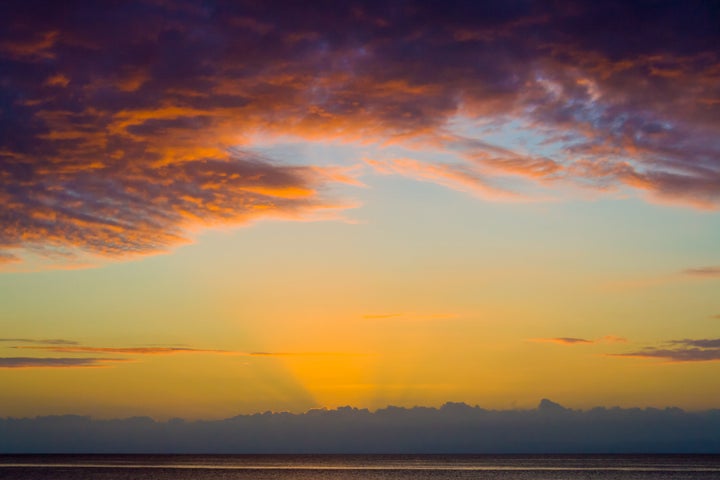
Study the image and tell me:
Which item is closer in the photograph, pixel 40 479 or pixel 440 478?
pixel 40 479

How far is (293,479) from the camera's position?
136m

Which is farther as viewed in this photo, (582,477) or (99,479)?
(582,477)

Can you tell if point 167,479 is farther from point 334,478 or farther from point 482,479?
point 482,479

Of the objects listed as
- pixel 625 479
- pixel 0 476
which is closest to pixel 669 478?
pixel 625 479

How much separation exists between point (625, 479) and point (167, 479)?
85040mm

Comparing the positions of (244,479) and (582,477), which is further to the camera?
(582,477)

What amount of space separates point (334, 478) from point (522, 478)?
3412 cm

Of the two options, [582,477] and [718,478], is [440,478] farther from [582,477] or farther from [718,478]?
[718,478]

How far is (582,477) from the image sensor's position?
15100 cm

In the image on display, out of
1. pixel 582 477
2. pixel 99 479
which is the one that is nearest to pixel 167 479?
pixel 99 479

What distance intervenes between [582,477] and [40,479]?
99.7m

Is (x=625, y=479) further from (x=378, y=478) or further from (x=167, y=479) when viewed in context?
(x=167, y=479)

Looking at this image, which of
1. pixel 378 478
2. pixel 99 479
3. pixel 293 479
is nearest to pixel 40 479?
pixel 99 479

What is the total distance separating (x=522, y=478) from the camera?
143 m
